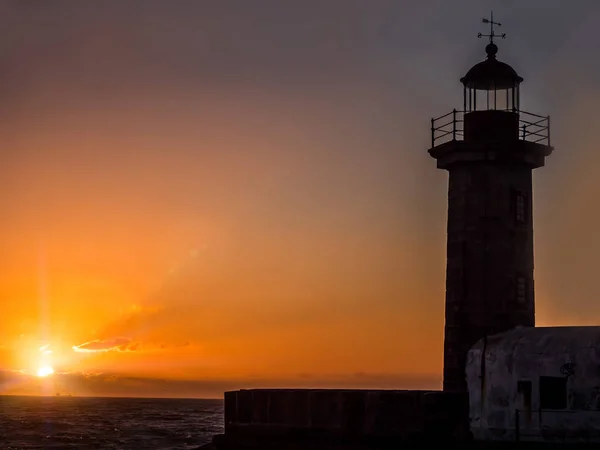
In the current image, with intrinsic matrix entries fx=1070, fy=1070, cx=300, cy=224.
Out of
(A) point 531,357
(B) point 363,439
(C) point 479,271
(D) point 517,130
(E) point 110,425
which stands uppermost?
(D) point 517,130

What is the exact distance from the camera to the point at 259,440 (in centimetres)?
3216

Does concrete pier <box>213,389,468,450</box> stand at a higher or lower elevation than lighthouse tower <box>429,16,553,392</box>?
lower

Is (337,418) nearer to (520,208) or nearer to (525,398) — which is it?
(525,398)

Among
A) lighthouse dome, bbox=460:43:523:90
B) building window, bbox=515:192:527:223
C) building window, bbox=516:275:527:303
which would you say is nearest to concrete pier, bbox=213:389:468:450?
building window, bbox=516:275:527:303

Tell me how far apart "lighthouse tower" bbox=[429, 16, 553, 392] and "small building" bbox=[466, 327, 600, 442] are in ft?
9.91

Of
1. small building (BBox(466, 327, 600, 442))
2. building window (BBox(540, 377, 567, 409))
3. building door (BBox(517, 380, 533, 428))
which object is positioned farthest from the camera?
building door (BBox(517, 380, 533, 428))

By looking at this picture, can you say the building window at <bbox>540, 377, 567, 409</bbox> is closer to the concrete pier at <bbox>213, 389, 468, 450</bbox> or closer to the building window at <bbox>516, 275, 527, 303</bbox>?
the concrete pier at <bbox>213, 389, 468, 450</bbox>

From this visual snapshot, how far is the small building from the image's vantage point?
27203 millimetres

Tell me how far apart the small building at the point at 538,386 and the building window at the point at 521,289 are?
3403 mm

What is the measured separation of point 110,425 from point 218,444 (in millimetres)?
72735

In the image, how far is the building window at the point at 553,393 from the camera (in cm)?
2756

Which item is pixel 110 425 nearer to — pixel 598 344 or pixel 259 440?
pixel 259 440

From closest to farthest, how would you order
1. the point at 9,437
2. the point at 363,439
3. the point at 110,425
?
the point at 363,439
the point at 9,437
the point at 110,425

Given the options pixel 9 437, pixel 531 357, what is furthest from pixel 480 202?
pixel 9 437
